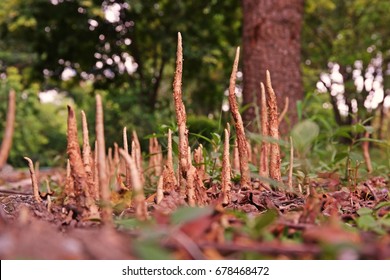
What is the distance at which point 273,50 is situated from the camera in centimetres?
532

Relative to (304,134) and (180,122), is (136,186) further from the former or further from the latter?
(180,122)

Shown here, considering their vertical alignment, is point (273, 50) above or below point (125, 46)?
below

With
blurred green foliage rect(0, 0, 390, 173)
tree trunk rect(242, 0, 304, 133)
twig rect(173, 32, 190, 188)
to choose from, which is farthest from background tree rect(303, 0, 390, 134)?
twig rect(173, 32, 190, 188)

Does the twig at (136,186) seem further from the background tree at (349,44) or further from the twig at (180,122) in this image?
the background tree at (349,44)

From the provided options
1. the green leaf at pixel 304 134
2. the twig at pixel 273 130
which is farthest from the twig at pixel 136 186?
the twig at pixel 273 130

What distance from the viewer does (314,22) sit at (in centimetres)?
1356

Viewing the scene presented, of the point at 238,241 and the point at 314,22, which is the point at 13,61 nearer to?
the point at 314,22

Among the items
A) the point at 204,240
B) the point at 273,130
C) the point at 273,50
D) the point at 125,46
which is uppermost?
the point at 125,46

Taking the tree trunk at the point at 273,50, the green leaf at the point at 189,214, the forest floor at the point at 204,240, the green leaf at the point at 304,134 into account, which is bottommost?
the forest floor at the point at 204,240

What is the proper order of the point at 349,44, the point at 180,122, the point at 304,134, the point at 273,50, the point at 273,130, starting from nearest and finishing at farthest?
the point at 304,134, the point at 180,122, the point at 273,130, the point at 273,50, the point at 349,44

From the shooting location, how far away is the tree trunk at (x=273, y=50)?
5.29 meters

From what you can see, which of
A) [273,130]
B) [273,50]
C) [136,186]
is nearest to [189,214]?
[136,186]

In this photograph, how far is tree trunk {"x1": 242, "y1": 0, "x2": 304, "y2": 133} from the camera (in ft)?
17.3

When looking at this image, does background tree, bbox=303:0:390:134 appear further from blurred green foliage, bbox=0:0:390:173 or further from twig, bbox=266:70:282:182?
twig, bbox=266:70:282:182
